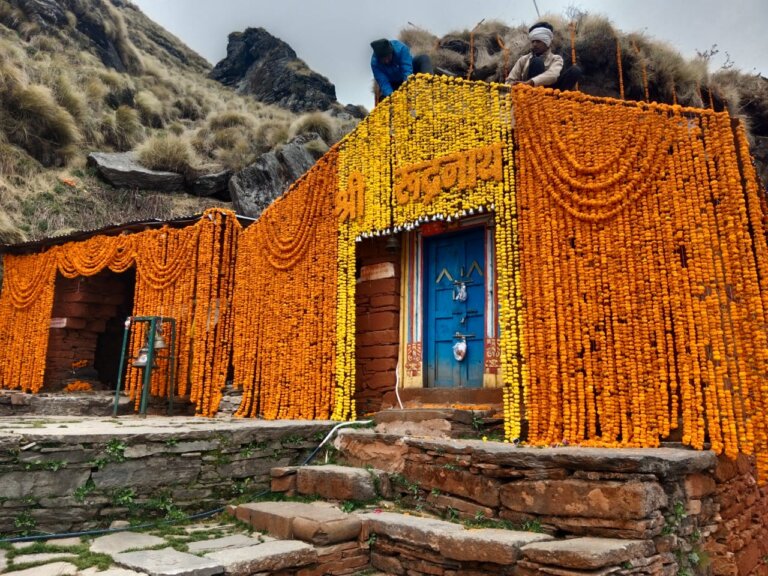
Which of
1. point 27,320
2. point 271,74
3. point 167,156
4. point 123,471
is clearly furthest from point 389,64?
point 271,74

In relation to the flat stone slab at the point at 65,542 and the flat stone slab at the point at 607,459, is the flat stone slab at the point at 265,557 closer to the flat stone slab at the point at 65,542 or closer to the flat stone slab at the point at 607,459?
the flat stone slab at the point at 65,542

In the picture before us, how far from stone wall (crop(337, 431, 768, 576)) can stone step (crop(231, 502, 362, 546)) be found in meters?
0.75

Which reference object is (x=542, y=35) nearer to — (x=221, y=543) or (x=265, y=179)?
(x=221, y=543)

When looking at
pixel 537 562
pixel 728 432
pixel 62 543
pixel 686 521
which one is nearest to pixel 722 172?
pixel 728 432

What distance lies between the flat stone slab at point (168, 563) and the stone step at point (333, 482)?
1372 millimetres

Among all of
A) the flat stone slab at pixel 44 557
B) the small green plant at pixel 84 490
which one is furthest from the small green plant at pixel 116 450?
the flat stone slab at pixel 44 557

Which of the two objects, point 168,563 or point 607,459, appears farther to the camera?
point 607,459

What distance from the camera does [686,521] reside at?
4316 mm

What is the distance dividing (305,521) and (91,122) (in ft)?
67.3

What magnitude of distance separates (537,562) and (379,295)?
4.53m

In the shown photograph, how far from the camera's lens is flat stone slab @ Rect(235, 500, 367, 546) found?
14.8 ft

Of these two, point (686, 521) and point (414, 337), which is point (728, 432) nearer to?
point (686, 521)

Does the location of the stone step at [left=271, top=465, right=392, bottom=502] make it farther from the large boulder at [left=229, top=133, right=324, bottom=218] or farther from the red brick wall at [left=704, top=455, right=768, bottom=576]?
the large boulder at [left=229, top=133, right=324, bottom=218]

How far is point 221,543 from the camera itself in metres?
4.51
